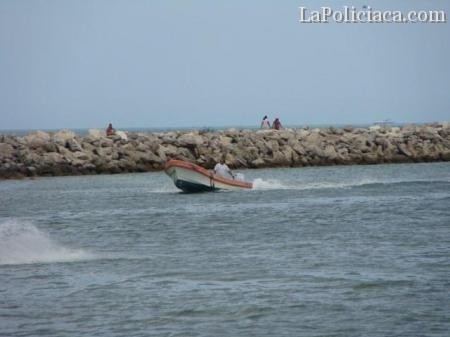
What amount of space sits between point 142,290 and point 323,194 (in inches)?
860

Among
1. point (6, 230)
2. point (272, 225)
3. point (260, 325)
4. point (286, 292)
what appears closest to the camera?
point (260, 325)

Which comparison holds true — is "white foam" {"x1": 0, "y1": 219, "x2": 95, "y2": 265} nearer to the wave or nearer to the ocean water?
the ocean water

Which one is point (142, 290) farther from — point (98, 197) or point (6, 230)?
point (98, 197)

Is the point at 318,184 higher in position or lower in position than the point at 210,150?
lower

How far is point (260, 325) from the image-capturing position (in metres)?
15.1

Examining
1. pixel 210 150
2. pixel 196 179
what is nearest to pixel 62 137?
pixel 210 150

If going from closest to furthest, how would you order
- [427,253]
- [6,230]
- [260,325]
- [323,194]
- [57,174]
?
[260,325] → [427,253] → [6,230] → [323,194] → [57,174]

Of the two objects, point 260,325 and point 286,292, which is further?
point 286,292

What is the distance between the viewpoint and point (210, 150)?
56250 millimetres

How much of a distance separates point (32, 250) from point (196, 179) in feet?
60.1

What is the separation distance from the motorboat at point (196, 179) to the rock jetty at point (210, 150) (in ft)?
44.2

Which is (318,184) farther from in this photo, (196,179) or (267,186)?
(196,179)

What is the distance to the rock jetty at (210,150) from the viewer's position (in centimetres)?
5472

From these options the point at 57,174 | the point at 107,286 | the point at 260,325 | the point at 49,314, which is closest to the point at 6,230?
the point at 107,286
